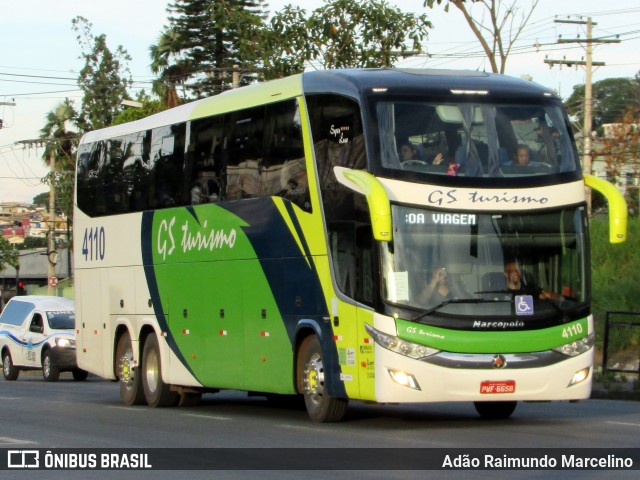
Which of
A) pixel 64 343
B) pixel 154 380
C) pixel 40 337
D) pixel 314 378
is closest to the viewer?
pixel 314 378

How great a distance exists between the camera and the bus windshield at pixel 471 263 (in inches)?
579

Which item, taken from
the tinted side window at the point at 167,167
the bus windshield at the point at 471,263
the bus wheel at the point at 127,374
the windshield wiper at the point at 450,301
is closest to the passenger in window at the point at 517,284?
the bus windshield at the point at 471,263

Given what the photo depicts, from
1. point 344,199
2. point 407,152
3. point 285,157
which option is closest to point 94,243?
point 285,157

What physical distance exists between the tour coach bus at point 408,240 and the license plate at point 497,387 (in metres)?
0.02

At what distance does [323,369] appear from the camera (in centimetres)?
1594

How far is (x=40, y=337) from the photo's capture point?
34.2m

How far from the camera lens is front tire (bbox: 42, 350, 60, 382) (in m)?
33.3

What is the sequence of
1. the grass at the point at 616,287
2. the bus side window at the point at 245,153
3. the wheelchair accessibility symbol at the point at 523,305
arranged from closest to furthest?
1. the wheelchair accessibility symbol at the point at 523,305
2. the bus side window at the point at 245,153
3. the grass at the point at 616,287

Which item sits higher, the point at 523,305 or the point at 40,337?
the point at 523,305

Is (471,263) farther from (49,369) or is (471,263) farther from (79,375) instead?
(79,375)

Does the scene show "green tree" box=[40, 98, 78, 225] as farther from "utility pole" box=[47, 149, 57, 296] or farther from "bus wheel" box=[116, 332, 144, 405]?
"bus wheel" box=[116, 332, 144, 405]

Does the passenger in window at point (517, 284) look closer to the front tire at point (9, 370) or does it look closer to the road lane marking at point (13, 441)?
the road lane marking at point (13, 441)

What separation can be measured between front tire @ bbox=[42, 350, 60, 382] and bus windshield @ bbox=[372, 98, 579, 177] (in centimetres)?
2011

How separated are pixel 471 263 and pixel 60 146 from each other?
4985 centimetres
